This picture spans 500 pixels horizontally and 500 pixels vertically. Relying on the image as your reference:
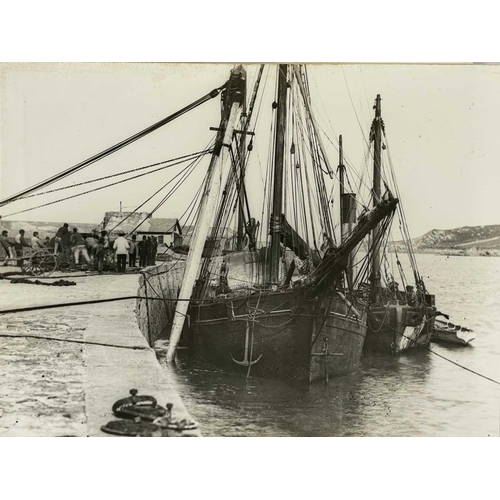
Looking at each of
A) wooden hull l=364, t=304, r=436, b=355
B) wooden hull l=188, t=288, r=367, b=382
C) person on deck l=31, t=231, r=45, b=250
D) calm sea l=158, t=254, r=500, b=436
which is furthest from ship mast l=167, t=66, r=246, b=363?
wooden hull l=364, t=304, r=436, b=355

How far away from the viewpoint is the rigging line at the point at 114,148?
7484 mm

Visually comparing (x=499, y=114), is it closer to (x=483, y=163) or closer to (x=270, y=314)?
(x=483, y=163)

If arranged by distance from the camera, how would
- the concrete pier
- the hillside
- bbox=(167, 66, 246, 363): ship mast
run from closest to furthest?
the concrete pier, bbox=(167, 66, 246, 363): ship mast, the hillside

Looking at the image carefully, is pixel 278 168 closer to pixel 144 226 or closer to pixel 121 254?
pixel 144 226

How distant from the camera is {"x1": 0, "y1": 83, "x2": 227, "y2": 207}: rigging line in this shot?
7.48m

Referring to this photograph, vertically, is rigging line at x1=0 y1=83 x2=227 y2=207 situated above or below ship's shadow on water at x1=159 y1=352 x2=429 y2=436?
above

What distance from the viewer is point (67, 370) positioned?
6512 millimetres

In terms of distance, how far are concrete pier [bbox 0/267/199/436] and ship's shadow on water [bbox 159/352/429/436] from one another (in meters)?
1.07

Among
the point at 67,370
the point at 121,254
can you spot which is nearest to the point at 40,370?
the point at 67,370

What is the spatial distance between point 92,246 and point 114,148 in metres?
1.67


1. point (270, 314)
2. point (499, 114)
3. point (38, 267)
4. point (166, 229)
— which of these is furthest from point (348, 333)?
point (38, 267)

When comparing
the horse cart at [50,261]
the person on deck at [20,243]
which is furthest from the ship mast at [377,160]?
the person on deck at [20,243]

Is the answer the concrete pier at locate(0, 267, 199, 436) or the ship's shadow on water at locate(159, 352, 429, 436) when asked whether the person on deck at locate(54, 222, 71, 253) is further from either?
the ship's shadow on water at locate(159, 352, 429, 436)

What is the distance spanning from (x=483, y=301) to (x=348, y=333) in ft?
8.87
